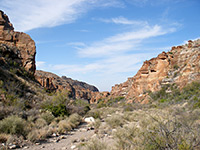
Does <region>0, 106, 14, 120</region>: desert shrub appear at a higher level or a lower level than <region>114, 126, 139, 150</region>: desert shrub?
higher

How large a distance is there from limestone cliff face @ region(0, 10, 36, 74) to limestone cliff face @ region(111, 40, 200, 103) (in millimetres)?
28534

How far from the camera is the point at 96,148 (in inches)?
208

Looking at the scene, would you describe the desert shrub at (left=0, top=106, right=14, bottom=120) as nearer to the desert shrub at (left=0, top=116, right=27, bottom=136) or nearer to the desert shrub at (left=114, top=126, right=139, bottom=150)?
the desert shrub at (left=0, top=116, right=27, bottom=136)

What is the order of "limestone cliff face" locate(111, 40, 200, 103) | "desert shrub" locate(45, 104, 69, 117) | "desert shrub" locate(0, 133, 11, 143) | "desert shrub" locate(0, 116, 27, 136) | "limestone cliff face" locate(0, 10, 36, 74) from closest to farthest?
"desert shrub" locate(0, 133, 11, 143), "desert shrub" locate(0, 116, 27, 136), "desert shrub" locate(45, 104, 69, 117), "limestone cliff face" locate(0, 10, 36, 74), "limestone cliff face" locate(111, 40, 200, 103)

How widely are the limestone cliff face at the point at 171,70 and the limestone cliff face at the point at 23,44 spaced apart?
1123 inches

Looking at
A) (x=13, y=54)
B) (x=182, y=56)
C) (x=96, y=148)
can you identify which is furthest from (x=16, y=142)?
(x=182, y=56)

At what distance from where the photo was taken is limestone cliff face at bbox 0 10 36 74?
31498mm

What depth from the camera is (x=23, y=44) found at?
34.2 metres

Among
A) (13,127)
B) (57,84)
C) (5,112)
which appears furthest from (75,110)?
(57,84)

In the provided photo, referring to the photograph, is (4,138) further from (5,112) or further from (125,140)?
(125,140)

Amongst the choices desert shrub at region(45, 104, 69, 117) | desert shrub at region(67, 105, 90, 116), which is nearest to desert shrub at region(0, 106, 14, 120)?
desert shrub at region(45, 104, 69, 117)

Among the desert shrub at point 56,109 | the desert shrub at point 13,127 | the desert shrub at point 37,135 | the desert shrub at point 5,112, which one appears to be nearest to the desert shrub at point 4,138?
the desert shrub at point 13,127

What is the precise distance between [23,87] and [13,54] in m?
11.5

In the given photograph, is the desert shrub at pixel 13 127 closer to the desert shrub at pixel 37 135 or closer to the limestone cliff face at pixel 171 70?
the desert shrub at pixel 37 135
